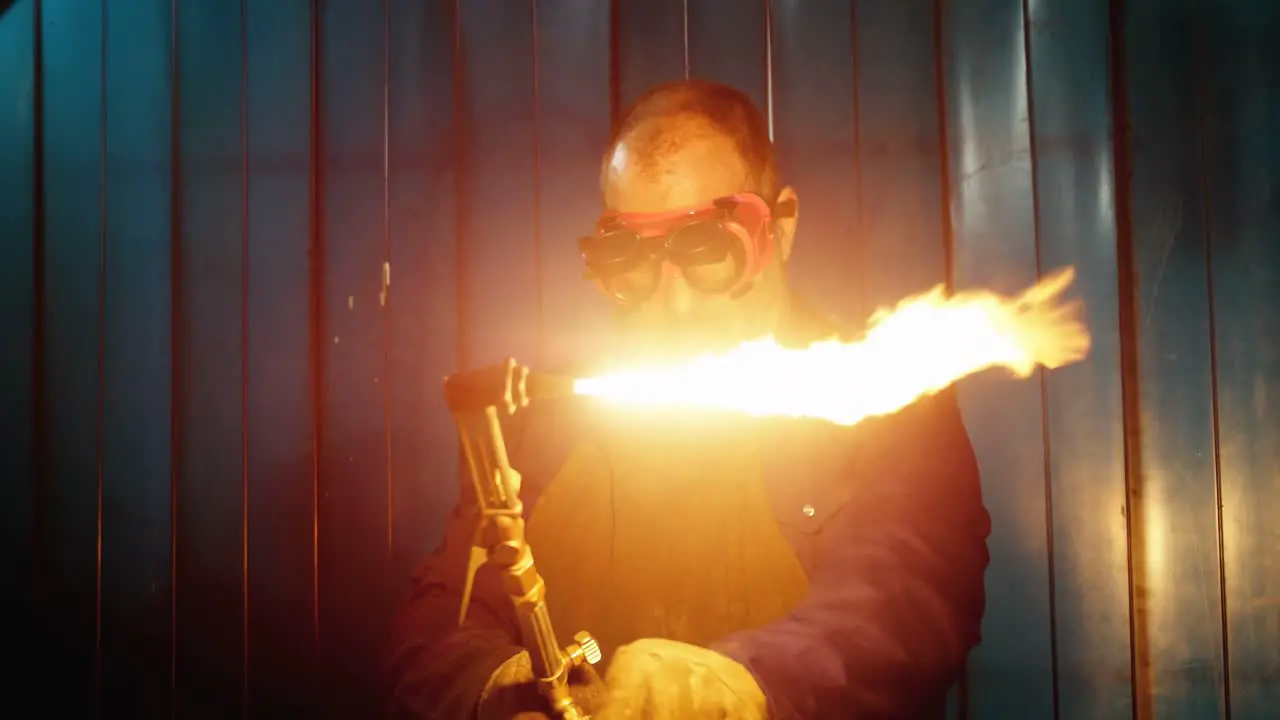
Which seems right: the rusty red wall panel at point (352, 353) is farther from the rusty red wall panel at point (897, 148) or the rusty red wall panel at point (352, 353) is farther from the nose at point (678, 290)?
the rusty red wall panel at point (897, 148)

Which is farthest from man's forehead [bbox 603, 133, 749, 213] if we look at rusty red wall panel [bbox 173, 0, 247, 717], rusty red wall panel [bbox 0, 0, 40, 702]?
rusty red wall panel [bbox 0, 0, 40, 702]

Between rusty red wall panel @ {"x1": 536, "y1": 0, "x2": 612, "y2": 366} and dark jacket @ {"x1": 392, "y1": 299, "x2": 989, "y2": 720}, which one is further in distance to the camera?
rusty red wall panel @ {"x1": 536, "y1": 0, "x2": 612, "y2": 366}

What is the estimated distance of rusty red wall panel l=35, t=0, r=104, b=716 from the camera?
5.96 ft

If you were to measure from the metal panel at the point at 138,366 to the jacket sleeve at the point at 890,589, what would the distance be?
163cm

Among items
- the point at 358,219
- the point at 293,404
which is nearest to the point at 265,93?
the point at 358,219

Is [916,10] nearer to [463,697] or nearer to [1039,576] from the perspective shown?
[1039,576]

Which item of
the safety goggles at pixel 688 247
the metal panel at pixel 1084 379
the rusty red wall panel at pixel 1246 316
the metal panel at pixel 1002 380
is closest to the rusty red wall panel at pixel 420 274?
the safety goggles at pixel 688 247

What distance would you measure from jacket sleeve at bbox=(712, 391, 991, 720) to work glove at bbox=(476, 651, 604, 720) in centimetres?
28

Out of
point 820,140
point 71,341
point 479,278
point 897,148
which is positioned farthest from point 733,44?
point 71,341

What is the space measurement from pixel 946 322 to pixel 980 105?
0.58 meters

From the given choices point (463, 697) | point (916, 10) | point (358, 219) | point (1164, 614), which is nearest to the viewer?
point (463, 697)

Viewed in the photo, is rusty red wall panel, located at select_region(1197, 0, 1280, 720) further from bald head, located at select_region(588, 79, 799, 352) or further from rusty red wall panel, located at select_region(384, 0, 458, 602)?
rusty red wall panel, located at select_region(384, 0, 458, 602)

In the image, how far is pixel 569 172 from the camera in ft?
5.76

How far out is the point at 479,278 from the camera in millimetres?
1756
